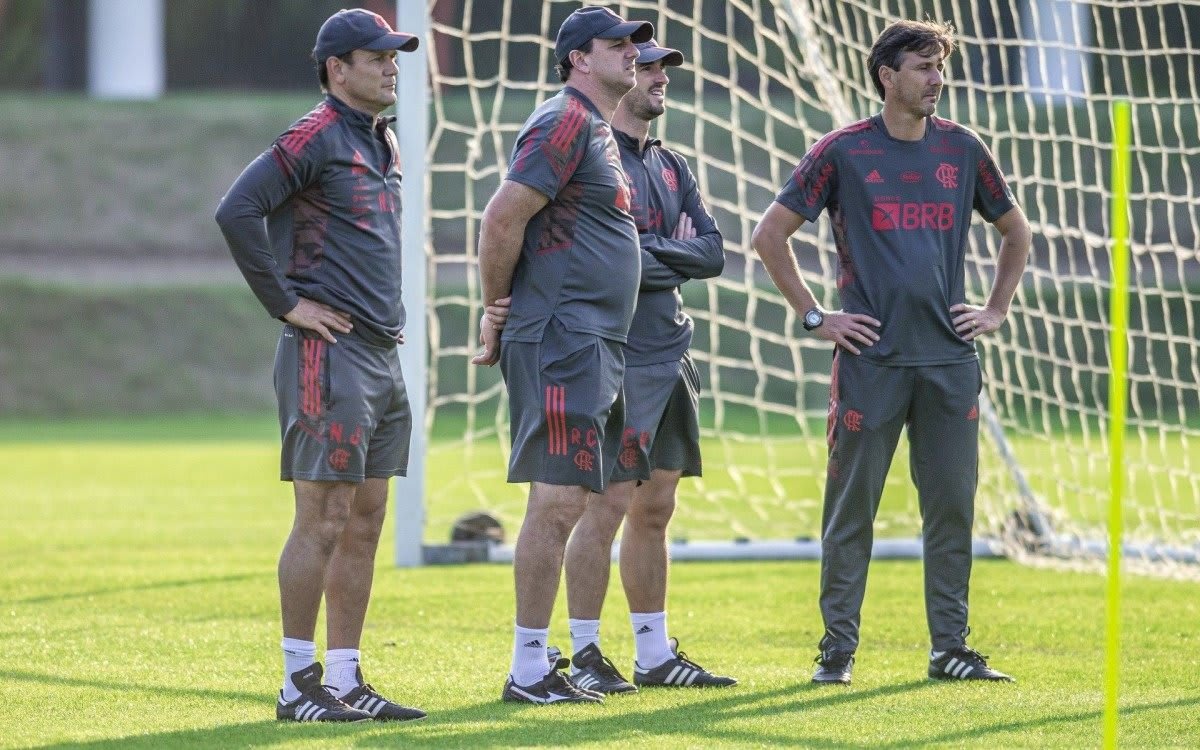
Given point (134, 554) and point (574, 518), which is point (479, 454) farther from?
point (574, 518)

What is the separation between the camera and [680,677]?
532 centimetres

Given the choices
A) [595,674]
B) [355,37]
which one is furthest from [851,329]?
[355,37]

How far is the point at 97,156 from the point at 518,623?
19.9 metres

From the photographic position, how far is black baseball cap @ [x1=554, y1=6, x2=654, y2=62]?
192 inches

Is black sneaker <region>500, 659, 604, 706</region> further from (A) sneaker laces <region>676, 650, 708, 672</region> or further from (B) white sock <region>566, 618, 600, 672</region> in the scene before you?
(A) sneaker laces <region>676, 650, 708, 672</region>

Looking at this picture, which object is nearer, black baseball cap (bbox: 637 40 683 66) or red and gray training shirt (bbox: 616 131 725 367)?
black baseball cap (bbox: 637 40 683 66)

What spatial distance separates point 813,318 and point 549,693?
1.47 metres

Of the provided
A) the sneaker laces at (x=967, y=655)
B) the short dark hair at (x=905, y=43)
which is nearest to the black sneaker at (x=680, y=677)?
the sneaker laces at (x=967, y=655)

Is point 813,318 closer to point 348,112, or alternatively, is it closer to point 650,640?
point 650,640

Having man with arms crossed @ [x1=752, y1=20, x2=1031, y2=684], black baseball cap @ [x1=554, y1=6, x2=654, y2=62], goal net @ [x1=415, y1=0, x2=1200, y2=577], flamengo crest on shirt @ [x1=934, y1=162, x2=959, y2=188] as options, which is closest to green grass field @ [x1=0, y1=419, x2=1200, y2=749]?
man with arms crossed @ [x1=752, y1=20, x2=1031, y2=684]

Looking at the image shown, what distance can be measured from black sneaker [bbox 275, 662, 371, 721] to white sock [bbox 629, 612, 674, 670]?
3.36ft

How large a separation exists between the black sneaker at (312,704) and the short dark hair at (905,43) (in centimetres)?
253

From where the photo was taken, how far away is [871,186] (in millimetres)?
5367

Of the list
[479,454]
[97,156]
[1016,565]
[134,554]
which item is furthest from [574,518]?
[97,156]
